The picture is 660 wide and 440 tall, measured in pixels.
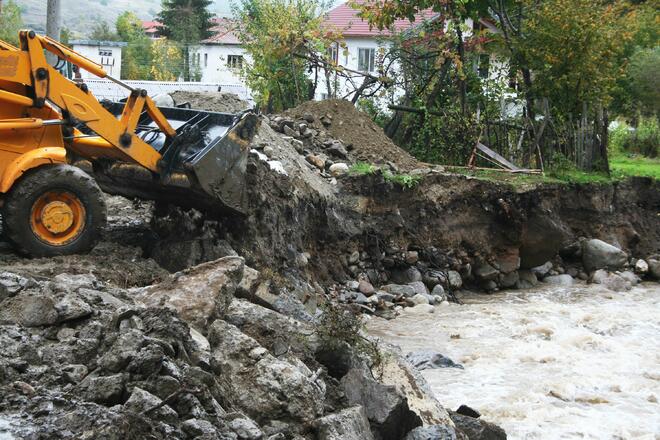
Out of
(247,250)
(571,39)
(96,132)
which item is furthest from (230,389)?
(571,39)

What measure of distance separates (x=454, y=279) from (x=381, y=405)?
886cm

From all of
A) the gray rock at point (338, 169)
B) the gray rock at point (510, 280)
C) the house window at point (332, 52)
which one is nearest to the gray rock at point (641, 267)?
the gray rock at point (510, 280)

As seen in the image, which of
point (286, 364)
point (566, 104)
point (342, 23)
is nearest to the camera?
point (286, 364)

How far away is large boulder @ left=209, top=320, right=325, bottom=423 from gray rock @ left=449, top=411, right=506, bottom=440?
4.59 ft

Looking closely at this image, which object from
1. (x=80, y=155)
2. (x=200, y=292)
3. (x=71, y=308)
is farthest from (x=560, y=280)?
(x=71, y=308)

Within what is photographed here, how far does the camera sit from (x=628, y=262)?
17875 millimetres

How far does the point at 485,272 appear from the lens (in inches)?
621

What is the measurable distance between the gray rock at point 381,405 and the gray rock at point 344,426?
348mm

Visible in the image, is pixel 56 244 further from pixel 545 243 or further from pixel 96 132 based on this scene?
pixel 545 243

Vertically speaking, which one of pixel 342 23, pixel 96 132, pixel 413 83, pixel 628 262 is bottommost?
pixel 628 262

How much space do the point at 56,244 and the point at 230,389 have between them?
12.0ft

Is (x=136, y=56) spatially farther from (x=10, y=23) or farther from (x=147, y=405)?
(x=147, y=405)

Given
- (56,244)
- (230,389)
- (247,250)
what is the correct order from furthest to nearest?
(247,250) → (56,244) → (230,389)

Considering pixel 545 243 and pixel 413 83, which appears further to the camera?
pixel 413 83
